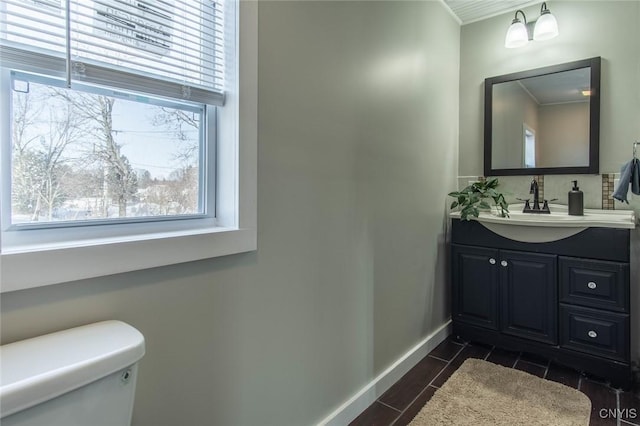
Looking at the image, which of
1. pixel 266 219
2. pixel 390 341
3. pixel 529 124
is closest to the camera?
pixel 266 219

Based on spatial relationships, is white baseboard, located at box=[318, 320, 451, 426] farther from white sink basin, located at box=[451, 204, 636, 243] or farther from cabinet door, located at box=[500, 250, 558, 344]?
white sink basin, located at box=[451, 204, 636, 243]

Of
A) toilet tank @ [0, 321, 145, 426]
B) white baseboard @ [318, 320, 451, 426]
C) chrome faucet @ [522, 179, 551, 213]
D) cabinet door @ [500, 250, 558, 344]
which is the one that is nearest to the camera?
toilet tank @ [0, 321, 145, 426]

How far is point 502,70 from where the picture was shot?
2.64m

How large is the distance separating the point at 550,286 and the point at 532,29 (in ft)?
5.92

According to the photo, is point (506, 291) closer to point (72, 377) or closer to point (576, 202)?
point (576, 202)

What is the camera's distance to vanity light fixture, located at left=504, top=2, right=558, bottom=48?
7.50 feet

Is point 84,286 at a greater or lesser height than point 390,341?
greater

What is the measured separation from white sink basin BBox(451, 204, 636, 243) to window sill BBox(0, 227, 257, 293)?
182cm

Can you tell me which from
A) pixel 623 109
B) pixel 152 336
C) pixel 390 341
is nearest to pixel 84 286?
pixel 152 336

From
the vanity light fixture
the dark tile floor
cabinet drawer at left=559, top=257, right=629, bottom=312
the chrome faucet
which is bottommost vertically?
the dark tile floor

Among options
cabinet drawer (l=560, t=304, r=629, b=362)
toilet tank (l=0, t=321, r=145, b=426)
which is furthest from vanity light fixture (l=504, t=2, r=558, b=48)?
toilet tank (l=0, t=321, r=145, b=426)

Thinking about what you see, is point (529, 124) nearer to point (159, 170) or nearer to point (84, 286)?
point (159, 170)

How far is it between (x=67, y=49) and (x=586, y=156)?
2.79m

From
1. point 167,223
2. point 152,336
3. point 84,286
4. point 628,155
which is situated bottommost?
point 152,336
